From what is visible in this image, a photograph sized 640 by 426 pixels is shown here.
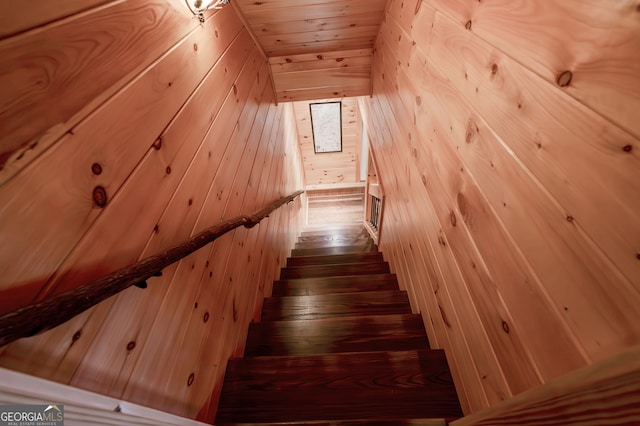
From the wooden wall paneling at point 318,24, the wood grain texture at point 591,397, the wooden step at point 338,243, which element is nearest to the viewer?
the wood grain texture at point 591,397

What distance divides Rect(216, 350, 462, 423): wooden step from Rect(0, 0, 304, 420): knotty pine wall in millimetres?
141

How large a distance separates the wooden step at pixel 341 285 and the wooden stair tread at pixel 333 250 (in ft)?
3.71

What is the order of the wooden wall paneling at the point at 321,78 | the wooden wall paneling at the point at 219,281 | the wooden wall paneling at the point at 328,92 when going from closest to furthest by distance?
the wooden wall paneling at the point at 219,281, the wooden wall paneling at the point at 321,78, the wooden wall paneling at the point at 328,92

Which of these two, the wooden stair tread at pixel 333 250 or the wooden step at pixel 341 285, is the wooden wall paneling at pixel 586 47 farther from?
the wooden stair tread at pixel 333 250

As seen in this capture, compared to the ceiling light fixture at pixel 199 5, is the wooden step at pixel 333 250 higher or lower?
higher

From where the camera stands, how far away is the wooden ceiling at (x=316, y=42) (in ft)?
6.40

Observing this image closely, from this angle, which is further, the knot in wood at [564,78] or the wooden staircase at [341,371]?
the wooden staircase at [341,371]

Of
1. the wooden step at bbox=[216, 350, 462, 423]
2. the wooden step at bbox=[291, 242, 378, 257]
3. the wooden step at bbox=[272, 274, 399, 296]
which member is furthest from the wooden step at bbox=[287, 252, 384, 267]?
the wooden step at bbox=[216, 350, 462, 423]

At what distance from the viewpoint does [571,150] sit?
19.0 inches

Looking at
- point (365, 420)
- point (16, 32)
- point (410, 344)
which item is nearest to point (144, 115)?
point (16, 32)

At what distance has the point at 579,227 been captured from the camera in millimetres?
471

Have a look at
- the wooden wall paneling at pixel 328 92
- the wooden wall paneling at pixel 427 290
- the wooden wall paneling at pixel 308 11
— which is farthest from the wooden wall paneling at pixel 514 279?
the wooden wall paneling at pixel 328 92

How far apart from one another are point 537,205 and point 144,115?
3.65 feet

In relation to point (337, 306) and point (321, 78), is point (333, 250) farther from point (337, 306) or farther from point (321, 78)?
point (321, 78)
